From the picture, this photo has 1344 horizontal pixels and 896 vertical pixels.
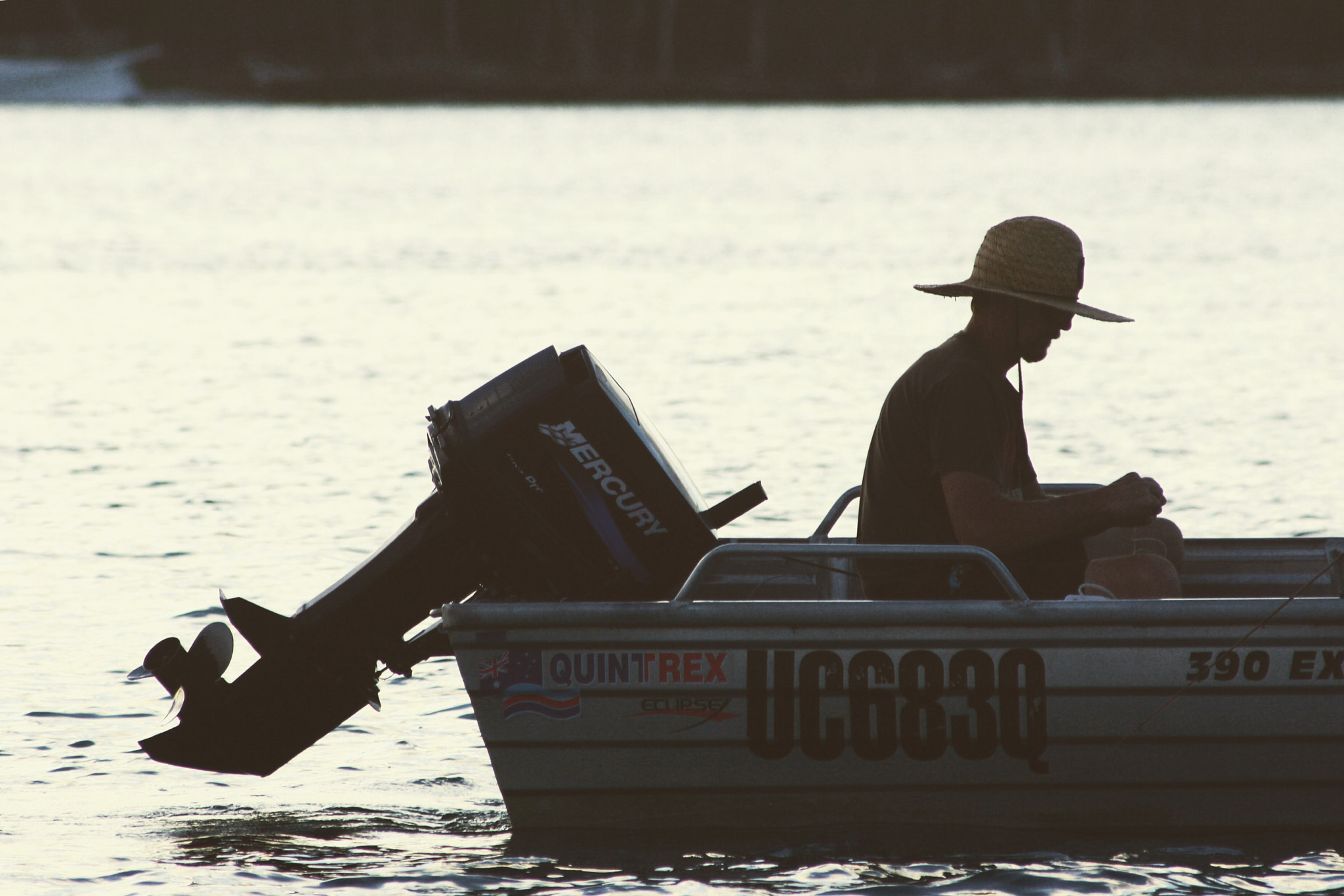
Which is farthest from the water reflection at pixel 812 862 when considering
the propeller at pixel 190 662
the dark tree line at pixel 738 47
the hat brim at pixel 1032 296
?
the dark tree line at pixel 738 47

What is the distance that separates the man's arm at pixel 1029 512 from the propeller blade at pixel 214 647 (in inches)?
83.3

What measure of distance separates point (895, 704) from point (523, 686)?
1050 mm

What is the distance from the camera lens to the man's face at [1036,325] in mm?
5199

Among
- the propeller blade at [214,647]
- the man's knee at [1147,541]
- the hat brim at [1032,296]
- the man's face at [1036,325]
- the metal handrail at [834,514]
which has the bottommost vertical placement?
the propeller blade at [214,647]

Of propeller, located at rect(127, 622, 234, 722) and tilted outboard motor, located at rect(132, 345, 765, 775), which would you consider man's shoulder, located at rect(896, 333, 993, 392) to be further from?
propeller, located at rect(127, 622, 234, 722)

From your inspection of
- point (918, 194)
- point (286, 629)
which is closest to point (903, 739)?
point (286, 629)

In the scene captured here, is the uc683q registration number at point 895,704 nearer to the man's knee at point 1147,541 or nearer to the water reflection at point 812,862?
the water reflection at point 812,862

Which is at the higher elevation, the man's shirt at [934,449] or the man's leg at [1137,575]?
the man's shirt at [934,449]

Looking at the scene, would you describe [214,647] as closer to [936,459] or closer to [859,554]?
[859,554]

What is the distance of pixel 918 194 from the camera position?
37281 millimetres

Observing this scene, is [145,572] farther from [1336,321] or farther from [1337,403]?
[1336,321]

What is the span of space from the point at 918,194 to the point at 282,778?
32.2 meters

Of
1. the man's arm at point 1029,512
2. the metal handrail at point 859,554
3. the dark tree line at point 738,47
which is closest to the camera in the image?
the metal handrail at point 859,554

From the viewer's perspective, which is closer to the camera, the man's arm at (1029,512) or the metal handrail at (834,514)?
the man's arm at (1029,512)
